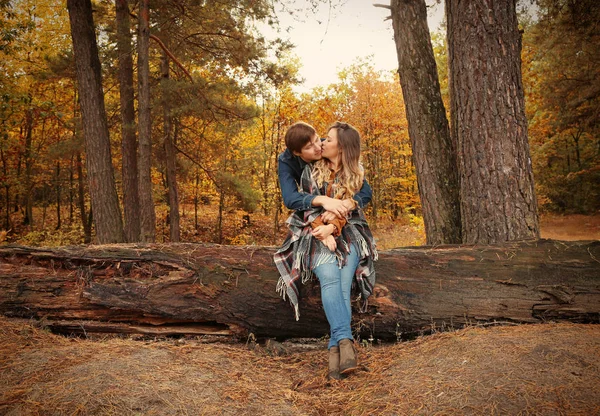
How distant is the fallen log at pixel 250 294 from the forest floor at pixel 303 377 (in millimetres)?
217

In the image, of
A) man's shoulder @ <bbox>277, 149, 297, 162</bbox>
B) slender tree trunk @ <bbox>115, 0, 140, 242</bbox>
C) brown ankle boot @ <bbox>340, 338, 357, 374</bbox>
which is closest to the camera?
brown ankle boot @ <bbox>340, 338, 357, 374</bbox>

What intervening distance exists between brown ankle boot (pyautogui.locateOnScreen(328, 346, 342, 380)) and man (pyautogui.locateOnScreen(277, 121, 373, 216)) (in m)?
1.16

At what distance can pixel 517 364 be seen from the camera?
9.43 ft

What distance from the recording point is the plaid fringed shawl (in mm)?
3713

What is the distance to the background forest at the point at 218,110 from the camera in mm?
10250

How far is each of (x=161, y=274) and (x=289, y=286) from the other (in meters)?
1.33

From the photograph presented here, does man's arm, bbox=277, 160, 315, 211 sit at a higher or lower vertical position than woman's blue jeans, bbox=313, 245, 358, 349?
higher

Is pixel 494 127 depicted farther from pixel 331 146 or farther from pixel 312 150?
pixel 312 150

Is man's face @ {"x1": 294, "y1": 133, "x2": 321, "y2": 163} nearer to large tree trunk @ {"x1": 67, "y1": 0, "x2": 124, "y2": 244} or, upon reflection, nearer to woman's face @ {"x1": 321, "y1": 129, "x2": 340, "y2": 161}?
woman's face @ {"x1": 321, "y1": 129, "x2": 340, "y2": 161}

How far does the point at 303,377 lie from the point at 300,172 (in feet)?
6.31

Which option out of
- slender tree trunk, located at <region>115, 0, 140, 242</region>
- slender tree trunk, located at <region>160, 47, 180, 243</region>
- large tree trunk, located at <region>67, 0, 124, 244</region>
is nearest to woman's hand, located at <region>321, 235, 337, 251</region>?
large tree trunk, located at <region>67, 0, 124, 244</region>

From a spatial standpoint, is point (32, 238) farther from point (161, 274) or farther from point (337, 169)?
point (337, 169)

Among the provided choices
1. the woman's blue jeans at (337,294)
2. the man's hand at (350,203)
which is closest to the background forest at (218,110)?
the man's hand at (350,203)

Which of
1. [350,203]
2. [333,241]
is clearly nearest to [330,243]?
[333,241]
